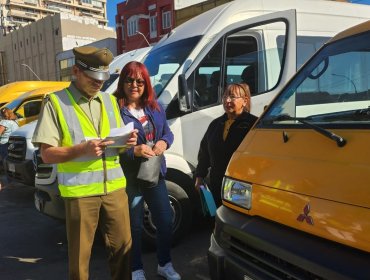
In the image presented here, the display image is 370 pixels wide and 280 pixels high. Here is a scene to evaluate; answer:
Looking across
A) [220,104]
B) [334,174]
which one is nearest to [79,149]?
[334,174]

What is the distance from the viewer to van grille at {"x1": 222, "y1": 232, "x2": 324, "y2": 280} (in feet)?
6.58

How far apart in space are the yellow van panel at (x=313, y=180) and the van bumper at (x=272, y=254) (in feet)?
0.16

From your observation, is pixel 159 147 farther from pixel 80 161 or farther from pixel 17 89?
pixel 17 89

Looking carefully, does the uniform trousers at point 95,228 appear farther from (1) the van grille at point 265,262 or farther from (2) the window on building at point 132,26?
(2) the window on building at point 132,26

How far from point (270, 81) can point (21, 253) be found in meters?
3.40

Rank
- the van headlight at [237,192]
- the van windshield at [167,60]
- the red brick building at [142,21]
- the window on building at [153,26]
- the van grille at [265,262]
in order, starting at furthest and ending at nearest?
the window on building at [153,26], the red brick building at [142,21], the van windshield at [167,60], the van headlight at [237,192], the van grille at [265,262]

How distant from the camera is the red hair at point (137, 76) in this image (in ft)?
11.1

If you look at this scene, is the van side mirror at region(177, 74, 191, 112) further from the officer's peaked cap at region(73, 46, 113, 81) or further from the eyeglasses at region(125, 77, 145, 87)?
the officer's peaked cap at region(73, 46, 113, 81)

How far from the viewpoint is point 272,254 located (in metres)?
2.14

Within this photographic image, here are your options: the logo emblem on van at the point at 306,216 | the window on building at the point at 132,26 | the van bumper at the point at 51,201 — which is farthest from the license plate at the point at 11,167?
the window on building at the point at 132,26

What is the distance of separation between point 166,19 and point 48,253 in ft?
99.0

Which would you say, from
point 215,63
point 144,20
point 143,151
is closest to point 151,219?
point 143,151

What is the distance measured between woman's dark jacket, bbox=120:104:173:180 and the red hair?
49 mm

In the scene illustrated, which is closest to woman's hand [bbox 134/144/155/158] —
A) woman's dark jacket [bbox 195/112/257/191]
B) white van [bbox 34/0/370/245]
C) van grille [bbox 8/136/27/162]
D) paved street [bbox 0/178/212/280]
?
woman's dark jacket [bbox 195/112/257/191]
